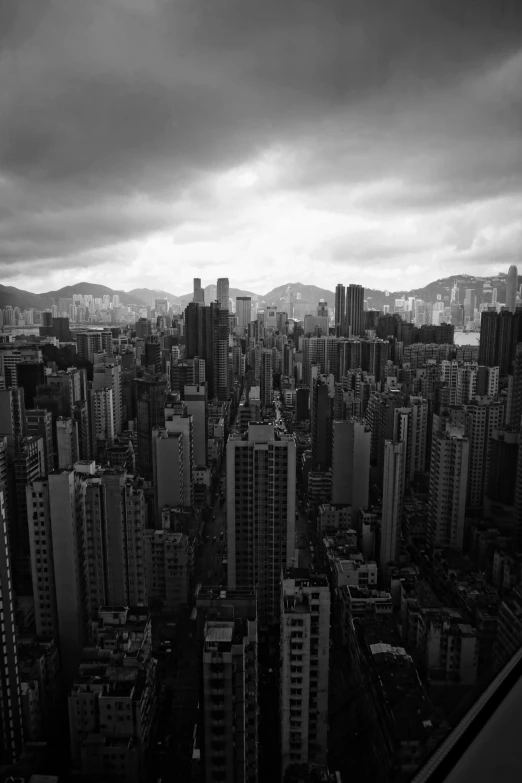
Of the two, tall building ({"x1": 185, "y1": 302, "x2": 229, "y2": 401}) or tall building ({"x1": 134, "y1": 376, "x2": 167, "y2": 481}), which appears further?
tall building ({"x1": 185, "y1": 302, "x2": 229, "y2": 401})

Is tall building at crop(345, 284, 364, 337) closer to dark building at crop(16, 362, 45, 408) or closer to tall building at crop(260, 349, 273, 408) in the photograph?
tall building at crop(260, 349, 273, 408)

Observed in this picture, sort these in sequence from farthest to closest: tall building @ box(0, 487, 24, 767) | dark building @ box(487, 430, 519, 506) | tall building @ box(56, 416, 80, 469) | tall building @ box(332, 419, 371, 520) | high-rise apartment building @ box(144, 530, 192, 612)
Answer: tall building @ box(332, 419, 371, 520), tall building @ box(56, 416, 80, 469), dark building @ box(487, 430, 519, 506), high-rise apartment building @ box(144, 530, 192, 612), tall building @ box(0, 487, 24, 767)

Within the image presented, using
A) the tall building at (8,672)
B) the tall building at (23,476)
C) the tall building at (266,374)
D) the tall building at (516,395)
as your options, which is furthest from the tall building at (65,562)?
the tall building at (266,374)

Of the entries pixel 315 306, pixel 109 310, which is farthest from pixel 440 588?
pixel 315 306

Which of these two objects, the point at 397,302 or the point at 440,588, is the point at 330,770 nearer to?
the point at 440,588

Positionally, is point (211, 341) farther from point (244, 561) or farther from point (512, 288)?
point (244, 561)

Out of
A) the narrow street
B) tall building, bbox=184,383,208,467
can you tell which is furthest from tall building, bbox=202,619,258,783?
tall building, bbox=184,383,208,467
